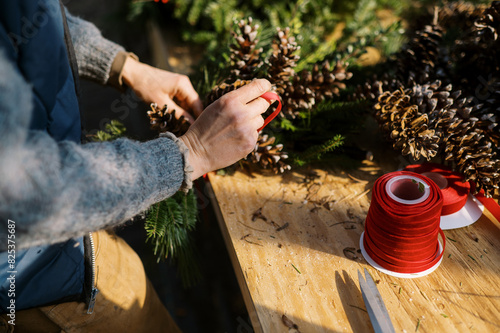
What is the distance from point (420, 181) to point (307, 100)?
0.43 m

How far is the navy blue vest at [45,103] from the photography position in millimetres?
788

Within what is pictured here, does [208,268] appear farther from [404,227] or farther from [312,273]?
[404,227]

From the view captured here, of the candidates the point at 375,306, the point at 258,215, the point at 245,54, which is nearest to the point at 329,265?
the point at 375,306

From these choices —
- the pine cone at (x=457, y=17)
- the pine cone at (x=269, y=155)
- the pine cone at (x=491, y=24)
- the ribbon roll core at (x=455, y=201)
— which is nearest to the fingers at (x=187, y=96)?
the pine cone at (x=269, y=155)

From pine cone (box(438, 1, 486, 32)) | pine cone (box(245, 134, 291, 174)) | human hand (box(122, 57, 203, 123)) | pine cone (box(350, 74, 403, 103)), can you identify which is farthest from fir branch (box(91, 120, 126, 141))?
pine cone (box(438, 1, 486, 32))

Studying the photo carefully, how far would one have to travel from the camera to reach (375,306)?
0.84 meters

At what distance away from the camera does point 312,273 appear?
94 centimetres

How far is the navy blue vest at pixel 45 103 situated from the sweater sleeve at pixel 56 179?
0.12m

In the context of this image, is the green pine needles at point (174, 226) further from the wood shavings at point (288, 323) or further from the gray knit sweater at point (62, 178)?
the wood shavings at point (288, 323)

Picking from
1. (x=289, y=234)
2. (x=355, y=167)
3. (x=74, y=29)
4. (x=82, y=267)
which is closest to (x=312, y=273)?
(x=289, y=234)

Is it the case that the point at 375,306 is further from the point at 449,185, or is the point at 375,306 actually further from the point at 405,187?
the point at 449,185

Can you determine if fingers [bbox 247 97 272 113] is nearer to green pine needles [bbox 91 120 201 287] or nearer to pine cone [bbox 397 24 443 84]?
green pine needles [bbox 91 120 201 287]

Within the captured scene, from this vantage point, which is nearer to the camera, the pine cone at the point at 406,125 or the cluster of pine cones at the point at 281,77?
the pine cone at the point at 406,125

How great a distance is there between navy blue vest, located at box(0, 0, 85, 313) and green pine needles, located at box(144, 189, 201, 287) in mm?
215
